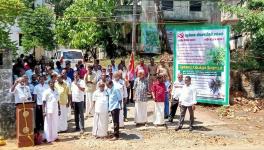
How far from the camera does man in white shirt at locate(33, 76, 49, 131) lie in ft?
45.9

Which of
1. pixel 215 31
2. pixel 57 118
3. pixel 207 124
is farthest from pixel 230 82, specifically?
pixel 57 118

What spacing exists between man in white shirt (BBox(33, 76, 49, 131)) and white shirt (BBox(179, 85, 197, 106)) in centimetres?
413

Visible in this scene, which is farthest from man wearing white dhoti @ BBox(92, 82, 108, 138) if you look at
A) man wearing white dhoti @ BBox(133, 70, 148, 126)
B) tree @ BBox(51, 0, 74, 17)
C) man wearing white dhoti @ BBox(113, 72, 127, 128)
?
tree @ BBox(51, 0, 74, 17)

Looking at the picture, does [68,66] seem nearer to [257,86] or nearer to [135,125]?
[135,125]

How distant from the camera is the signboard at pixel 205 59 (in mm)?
17859

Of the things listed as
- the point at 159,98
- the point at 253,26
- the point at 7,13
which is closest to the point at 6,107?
the point at 159,98

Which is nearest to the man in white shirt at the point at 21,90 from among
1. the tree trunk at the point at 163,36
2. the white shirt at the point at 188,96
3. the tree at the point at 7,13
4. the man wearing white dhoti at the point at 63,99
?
the man wearing white dhoti at the point at 63,99

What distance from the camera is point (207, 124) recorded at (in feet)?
52.2

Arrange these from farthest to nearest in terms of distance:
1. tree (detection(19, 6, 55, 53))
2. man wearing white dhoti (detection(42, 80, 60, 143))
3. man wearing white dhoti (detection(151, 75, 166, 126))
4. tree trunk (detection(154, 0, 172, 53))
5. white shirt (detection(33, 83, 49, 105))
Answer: tree (detection(19, 6, 55, 53)), tree trunk (detection(154, 0, 172, 53)), man wearing white dhoti (detection(151, 75, 166, 126)), white shirt (detection(33, 83, 49, 105)), man wearing white dhoti (detection(42, 80, 60, 143))

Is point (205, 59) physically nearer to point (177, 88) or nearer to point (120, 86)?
point (177, 88)

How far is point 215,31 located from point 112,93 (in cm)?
595

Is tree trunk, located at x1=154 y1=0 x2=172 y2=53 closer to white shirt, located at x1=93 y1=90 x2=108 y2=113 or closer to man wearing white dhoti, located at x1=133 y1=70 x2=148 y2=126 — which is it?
man wearing white dhoti, located at x1=133 y1=70 x2=148 y2=126

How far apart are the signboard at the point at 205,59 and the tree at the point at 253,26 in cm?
211

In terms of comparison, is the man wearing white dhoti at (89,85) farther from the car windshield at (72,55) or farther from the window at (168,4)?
the window at (168,4)
